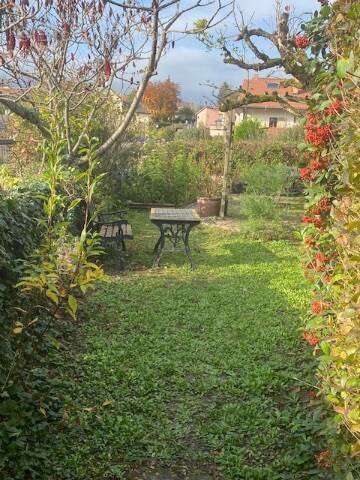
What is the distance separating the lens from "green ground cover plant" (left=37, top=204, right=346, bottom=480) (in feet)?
9.21

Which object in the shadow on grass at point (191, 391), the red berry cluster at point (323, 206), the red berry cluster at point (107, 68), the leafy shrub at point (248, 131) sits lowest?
the shadow on grass at point (191, 391)

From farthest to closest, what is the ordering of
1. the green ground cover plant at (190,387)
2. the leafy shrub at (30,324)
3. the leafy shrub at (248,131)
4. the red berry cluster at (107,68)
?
the leafy shrub at (248,131), the red berry cluster at (107,68), the green ground cover plant at (190,387), the leafy shrub at (30,324)

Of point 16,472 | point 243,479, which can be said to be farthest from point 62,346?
point 243,479

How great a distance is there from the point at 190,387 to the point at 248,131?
867 inches

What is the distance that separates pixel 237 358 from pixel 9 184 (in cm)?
357

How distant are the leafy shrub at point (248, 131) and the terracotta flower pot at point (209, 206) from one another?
11.7 meters

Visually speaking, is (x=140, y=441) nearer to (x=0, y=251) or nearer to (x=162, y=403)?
(x=162, y=403)

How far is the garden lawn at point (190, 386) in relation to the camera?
2811 millimetres

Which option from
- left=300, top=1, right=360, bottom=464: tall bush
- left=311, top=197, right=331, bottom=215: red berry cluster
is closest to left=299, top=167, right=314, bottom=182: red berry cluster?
left=300, top=1, right=360, bottom=464: tall bush

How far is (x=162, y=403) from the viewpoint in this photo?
347cm

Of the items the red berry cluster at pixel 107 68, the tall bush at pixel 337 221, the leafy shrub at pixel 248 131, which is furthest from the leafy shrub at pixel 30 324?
the leafy shrub at pixel 248 131

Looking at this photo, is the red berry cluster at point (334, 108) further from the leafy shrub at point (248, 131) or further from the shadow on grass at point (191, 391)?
the leafy shrub at point (248, 131)

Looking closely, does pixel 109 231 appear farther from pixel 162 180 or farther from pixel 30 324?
pixel 162 180

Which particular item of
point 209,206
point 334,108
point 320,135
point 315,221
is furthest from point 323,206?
point 209,206
